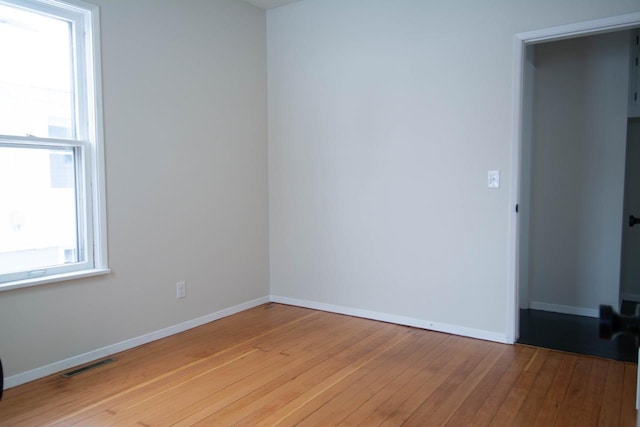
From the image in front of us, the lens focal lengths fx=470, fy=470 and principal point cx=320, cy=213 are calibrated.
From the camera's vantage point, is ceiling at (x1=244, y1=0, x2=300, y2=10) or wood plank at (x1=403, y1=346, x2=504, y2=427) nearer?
wood plank at (x1=403, y1=346, x2=504, y2=427)

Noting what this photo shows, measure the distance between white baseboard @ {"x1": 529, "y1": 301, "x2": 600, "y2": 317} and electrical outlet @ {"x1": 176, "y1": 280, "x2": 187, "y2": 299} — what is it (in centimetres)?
306

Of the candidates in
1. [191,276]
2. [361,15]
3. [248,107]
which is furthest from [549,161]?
[191,276]

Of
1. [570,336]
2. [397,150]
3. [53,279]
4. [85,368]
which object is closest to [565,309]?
[570,336]

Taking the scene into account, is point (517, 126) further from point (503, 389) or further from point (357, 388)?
point (357, 388)

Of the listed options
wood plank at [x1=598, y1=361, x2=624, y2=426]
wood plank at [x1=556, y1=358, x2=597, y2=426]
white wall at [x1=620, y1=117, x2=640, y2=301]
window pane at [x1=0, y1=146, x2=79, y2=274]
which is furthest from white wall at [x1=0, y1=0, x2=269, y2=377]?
white wall at [x1=620, y1=117, x2=640, y2=301]

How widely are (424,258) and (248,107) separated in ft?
6.64

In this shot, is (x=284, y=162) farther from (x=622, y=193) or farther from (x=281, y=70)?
(x=622, y=193)

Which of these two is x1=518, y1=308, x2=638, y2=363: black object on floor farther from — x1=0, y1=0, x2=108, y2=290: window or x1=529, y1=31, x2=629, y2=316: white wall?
x1=0, y1=0, x2=108, y2=290: window

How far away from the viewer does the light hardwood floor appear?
2.31 meters

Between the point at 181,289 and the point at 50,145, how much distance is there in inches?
55.2

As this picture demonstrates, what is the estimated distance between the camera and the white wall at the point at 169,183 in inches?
116

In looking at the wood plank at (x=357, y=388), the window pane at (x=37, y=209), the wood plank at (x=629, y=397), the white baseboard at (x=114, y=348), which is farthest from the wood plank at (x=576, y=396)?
the window pane at (x=37, y=209)

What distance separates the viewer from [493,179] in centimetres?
332

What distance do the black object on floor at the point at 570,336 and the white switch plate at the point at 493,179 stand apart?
1135 millimetres
